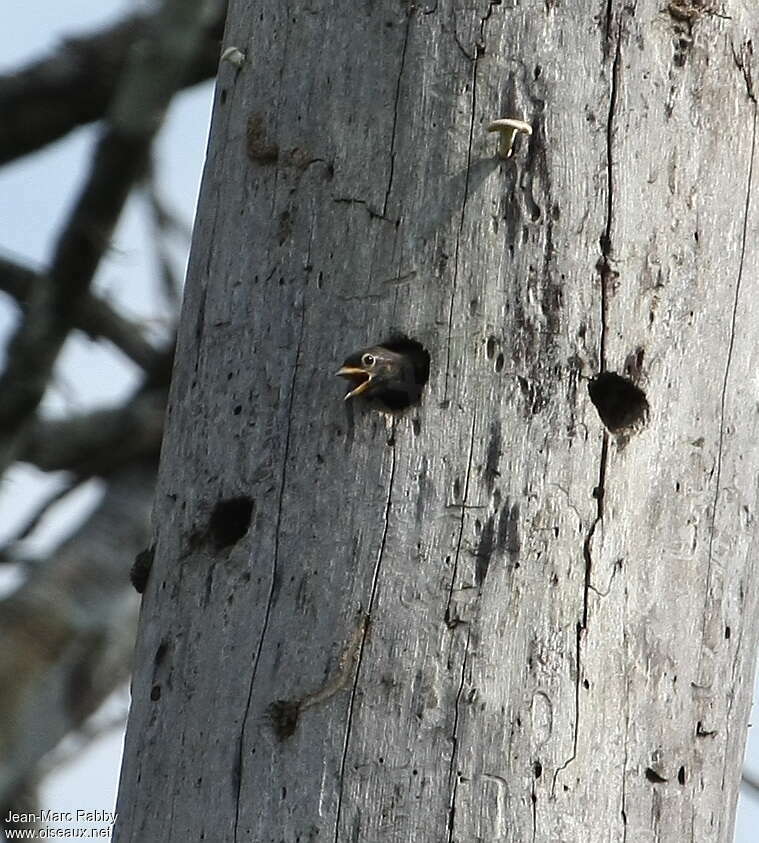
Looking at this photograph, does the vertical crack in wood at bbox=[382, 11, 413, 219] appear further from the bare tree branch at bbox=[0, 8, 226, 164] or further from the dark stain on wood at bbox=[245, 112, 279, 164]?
the bare tree branch at bbox=[0, 8, 226, 164]

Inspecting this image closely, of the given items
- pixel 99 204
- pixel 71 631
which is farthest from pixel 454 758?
pixel 71 631

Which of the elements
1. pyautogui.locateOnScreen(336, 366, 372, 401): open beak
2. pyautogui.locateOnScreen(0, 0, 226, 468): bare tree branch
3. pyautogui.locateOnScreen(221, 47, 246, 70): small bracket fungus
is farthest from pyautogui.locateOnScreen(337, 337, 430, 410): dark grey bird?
pyautogui.locateOnScreen(0, 0, 226, 468): bare tree branch

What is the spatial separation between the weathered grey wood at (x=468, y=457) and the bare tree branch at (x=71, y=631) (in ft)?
8.02

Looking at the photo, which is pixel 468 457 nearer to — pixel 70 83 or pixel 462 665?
pixel 462 665

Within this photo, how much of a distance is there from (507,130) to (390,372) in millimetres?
429

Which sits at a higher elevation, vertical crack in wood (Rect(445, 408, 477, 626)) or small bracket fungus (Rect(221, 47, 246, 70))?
small bracket fungus (Rect(221, 47, 246, 70))

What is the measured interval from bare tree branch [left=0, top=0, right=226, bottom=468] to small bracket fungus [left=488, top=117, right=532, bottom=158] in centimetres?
201

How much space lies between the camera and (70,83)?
16.8 feet

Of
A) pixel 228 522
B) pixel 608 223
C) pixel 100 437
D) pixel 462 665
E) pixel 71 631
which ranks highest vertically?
pixel 100 437

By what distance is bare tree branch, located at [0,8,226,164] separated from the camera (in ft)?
16.4

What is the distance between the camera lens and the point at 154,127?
4.26 meters

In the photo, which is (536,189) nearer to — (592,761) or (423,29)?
(423,29)

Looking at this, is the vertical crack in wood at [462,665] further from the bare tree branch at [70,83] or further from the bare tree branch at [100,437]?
the bare tree branch at [70,83]

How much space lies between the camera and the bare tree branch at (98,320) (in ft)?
14.7
